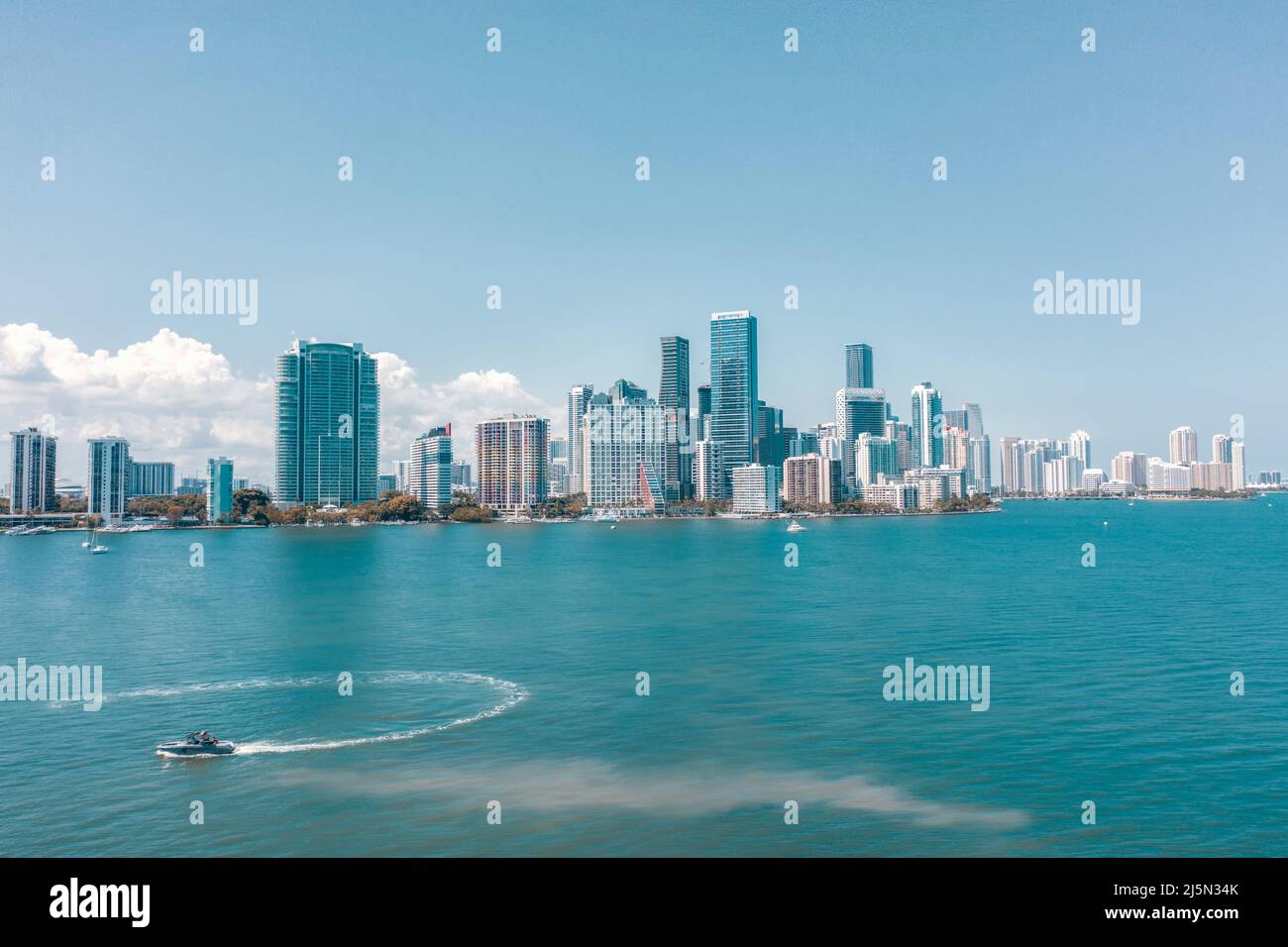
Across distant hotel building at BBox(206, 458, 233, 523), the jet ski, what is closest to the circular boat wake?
the jet ski

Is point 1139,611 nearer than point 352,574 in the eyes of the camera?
Yes

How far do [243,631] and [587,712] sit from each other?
2887cm

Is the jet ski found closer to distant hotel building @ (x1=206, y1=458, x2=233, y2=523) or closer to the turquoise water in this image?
the turquoise water

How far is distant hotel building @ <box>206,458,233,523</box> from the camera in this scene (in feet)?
612

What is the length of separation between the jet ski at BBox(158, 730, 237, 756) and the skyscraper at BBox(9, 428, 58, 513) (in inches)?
7375

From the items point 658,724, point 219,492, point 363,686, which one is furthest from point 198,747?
point 219,492

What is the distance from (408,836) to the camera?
65.7 ft

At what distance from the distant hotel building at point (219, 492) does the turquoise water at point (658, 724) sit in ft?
423

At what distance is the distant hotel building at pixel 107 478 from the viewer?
17675 cm

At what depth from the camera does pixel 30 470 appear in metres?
177

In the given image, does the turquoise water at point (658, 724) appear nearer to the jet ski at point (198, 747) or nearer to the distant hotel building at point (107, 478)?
the jet ski at point (198, 747)
